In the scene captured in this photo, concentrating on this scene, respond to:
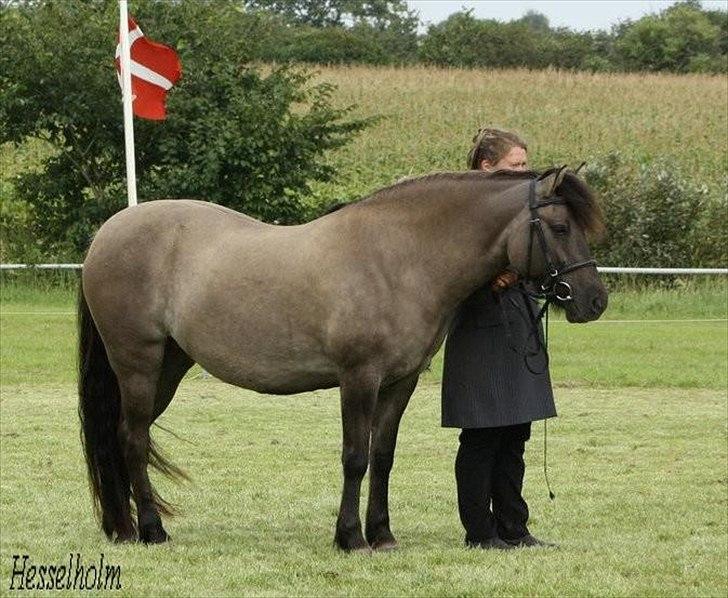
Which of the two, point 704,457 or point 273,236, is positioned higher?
point 273,236

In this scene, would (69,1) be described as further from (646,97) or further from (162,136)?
(646,97)

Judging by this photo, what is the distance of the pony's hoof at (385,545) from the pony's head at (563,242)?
1337 mm

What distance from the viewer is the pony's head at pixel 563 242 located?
5.78 meters

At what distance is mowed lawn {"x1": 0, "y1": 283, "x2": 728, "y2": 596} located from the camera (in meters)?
5.59

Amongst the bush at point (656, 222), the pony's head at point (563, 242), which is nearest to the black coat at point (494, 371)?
the pony's head at point (563, 242)

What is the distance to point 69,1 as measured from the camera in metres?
20.2

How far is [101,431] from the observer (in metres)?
6.70

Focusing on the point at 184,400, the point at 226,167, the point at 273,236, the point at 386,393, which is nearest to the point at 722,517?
the point at 386,393

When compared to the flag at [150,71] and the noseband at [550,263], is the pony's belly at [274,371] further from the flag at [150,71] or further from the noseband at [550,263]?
the flag at [150,71]

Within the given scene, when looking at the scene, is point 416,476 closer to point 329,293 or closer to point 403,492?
point 403,492

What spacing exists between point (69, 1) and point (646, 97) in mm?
21459

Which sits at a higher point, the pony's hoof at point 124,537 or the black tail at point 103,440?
the black tail at point 103,440

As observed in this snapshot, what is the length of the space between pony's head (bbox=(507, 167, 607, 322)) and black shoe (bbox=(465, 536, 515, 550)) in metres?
1.14

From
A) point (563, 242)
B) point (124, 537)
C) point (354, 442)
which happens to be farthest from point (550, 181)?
point (124, 537)
